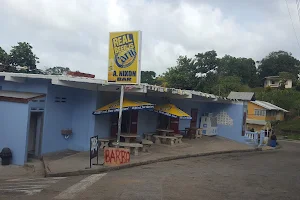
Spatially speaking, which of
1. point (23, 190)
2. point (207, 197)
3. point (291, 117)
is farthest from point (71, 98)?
point (291, 117)

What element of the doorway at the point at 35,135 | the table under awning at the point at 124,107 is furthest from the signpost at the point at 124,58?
the doorway at the point at 35,135

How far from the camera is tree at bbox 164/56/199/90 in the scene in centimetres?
4084

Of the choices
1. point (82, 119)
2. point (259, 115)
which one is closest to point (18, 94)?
point (82, 119)

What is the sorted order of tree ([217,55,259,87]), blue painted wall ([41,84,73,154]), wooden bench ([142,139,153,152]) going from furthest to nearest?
tree ([217,55,259,87]), wooden bench ([142,139,153,152]), blue painted wall ([41,84,73,154])

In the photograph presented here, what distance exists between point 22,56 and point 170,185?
34.4m

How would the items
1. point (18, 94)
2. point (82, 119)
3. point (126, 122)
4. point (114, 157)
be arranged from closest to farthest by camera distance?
point (114, 157), point (18, 94), point (82, 119), point (126, 122)

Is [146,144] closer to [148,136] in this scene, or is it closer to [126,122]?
[126,122]

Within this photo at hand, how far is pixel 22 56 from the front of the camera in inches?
1499

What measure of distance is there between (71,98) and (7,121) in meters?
3.17

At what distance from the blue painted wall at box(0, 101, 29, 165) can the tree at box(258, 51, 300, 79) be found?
253 feet

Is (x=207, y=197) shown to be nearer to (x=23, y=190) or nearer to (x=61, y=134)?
(x=23, y=190)

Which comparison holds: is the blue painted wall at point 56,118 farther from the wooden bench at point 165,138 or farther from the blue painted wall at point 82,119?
the wooden bench at point 165,138

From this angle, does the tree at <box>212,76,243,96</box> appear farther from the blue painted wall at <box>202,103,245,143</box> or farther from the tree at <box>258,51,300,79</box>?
the tree at <box>258,51,300,79</box>

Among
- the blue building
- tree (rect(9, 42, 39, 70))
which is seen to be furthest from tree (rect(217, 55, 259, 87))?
the blue building
